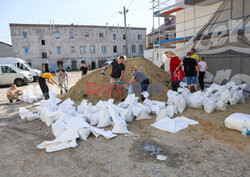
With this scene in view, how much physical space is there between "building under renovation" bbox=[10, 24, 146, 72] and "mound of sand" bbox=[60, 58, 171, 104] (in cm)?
2532

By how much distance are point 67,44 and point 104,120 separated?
29.7 m

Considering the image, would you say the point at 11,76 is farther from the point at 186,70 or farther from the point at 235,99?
the point at 235,99

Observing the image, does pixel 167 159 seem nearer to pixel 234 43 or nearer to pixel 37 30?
pixel 234 43

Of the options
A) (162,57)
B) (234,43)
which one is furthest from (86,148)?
(162,57)

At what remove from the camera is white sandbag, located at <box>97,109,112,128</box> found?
4.11 metres

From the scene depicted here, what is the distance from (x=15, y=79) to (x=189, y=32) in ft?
40.7

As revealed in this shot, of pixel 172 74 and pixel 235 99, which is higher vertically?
pixel 172 74

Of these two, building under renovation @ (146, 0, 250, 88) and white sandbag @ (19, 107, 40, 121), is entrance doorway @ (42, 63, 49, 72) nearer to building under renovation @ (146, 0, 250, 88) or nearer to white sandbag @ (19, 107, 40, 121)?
building under renovation @ (146, 0, 250, 88)

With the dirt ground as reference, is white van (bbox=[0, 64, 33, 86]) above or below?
above

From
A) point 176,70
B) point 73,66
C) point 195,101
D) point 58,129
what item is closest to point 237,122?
point 195,101

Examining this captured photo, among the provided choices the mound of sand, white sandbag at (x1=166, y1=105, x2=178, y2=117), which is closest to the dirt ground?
white sandbag at (x1=166, y1=105, x2=178, y2=117)

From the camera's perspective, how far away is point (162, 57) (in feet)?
33.8

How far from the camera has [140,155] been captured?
2.88 m

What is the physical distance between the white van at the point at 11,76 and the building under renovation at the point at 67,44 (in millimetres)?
17471
